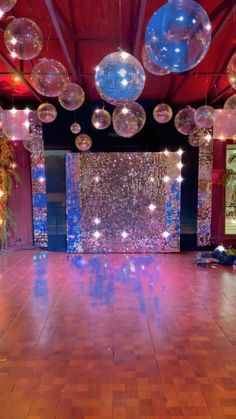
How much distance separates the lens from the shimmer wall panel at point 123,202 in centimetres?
624

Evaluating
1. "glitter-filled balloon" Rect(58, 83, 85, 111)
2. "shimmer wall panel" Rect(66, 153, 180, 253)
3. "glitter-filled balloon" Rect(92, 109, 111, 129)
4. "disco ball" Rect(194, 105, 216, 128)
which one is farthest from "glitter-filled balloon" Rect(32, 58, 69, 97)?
"shimmer wall panel" Rect(66, 153, 180, 253)

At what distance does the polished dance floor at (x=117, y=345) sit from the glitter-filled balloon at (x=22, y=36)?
7.88 ft

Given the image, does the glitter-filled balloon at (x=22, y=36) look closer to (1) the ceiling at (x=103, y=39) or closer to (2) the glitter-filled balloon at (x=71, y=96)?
(1) the ceiling at (x=103, y=39)

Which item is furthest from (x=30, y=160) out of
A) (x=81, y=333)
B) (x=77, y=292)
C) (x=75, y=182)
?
(x=81, y=333)

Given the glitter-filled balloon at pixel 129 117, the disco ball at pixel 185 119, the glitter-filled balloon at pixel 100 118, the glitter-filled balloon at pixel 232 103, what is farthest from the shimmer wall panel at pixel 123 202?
the glitter-filled balloon at pixel 232 103

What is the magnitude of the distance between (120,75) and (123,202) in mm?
4177

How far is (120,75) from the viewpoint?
2209 millimetres

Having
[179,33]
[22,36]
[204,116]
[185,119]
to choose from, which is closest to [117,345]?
[179,33]

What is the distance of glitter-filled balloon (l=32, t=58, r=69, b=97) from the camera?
284 cm

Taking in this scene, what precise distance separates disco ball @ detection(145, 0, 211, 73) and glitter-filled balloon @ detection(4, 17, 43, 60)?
44.0 inches

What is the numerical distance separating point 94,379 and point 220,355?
3.32 feet

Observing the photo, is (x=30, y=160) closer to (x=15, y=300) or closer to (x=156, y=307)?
(x=15, y=300)

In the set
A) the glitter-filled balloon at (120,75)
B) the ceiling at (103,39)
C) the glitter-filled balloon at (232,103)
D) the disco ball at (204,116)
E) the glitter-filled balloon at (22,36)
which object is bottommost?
the glitter-filled balloon at (120,75)

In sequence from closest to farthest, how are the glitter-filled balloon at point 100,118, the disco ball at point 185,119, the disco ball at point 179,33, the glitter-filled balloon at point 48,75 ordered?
the disco ball at point 179,33 < the glitter-filled balloon at point 48,75 < the glitter-filled balloon at point 100,118 < the disco ball at point 185,119
